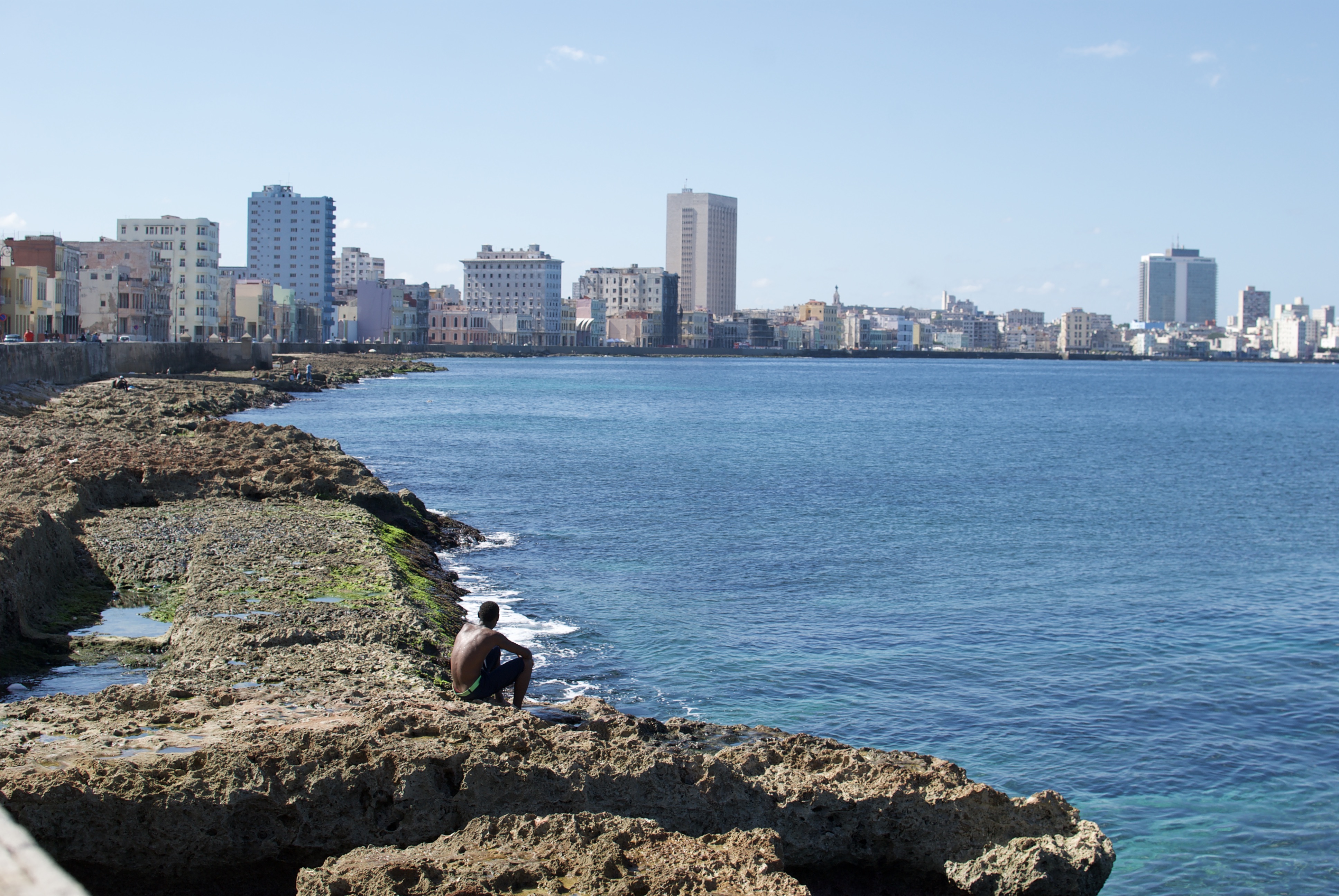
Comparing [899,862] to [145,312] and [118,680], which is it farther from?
[145,312]

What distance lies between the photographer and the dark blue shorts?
9.34 metres

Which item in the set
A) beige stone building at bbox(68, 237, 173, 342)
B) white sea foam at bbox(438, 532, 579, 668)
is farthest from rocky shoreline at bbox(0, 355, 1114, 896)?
beige stone building at bbox(68, 237, 173, 342)

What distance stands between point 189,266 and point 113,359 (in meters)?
67.4

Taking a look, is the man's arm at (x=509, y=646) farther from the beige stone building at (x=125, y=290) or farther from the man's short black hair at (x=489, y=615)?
the beige stone building at (x=125, y=290)

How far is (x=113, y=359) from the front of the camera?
207 ft

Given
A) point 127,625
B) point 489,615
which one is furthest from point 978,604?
point 127,625

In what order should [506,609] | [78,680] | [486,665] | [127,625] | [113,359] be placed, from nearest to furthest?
[486,665] → [78,680] → [127,625] → [506,609] → [113,359]

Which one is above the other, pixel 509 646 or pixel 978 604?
pixel 509 646

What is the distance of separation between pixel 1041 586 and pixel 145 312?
102139 millimetres

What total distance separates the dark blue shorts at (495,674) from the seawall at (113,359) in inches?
1469

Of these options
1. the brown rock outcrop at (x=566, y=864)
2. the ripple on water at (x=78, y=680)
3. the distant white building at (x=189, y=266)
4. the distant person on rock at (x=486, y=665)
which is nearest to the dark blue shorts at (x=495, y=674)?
the distant person on rock at (x=486, y=665)

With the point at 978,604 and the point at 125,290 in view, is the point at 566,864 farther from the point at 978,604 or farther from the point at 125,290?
the point at 125,290

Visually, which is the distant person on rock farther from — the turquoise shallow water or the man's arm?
the turquoise shallow water

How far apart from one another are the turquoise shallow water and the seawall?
→ 9.12 meters
